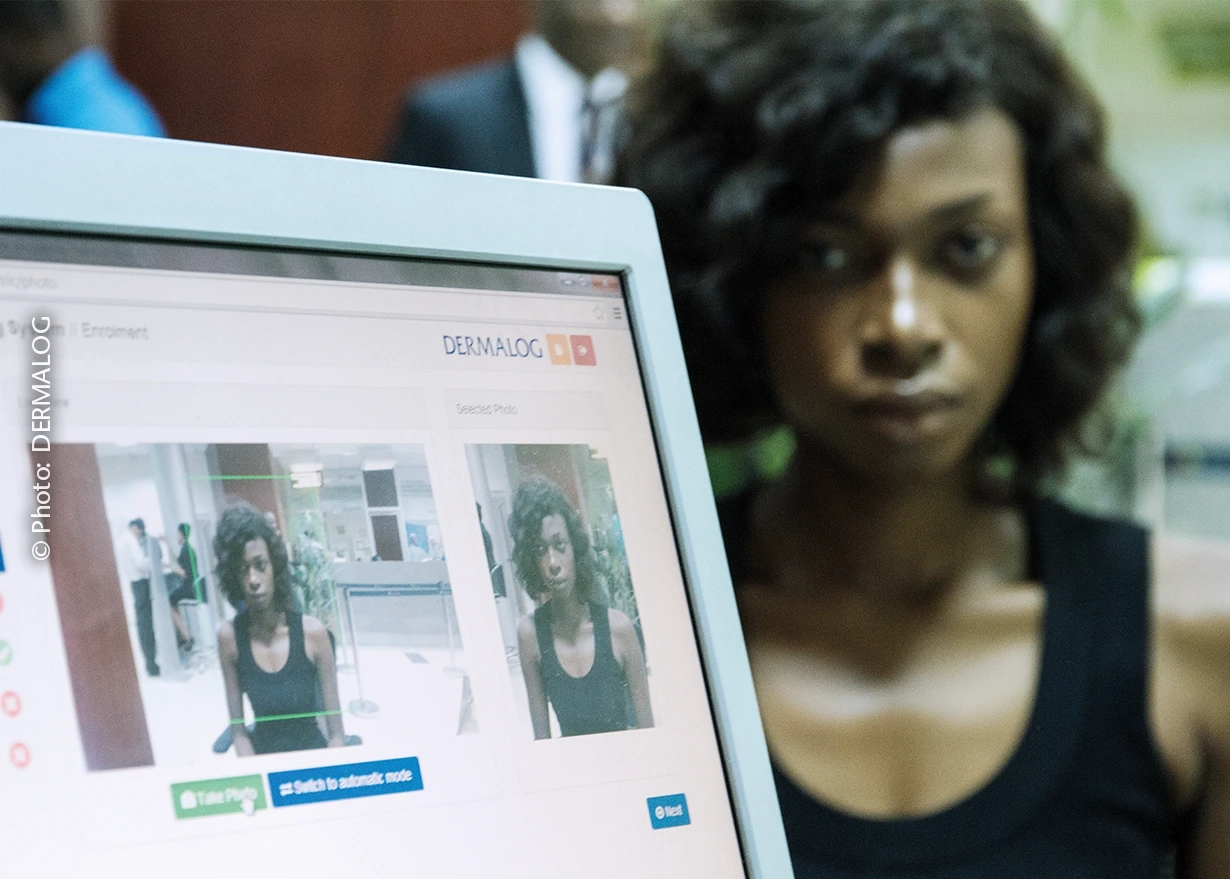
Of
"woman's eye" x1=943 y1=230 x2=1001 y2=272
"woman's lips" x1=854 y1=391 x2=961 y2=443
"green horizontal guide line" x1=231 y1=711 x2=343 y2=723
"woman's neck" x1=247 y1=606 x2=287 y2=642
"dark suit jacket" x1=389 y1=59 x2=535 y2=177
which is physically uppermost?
"dark suit jacket" x1=389 y1=59 x2=535 y2=177

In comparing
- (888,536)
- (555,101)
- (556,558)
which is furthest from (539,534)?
(555,101)

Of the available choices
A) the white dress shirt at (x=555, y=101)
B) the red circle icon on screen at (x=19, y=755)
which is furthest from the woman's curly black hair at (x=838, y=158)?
the red circle icon on screen at (x=19, y=755)

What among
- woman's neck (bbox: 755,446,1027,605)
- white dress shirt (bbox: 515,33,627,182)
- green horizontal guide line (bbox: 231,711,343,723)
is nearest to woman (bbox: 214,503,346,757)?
green horizontal guide line (bbox: 231,711,343,723)

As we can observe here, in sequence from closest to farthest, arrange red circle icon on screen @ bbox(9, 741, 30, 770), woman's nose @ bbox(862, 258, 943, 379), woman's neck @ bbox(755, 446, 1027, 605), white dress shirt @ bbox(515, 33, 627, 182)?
red circle icon on screen @ bbox(9, 741, 30, 770), woman's nose @ bbox(862, 258, 943, 379), woman's neck @ bbox(755, 446, 1027, 605), white dress shirt @ bbox(515, 33, 627, 182)

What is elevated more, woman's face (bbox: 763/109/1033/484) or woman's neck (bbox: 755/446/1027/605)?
woman's face (bbox: 763/109/1033/484)

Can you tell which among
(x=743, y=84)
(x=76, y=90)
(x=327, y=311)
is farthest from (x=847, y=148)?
(x=76, y=90)

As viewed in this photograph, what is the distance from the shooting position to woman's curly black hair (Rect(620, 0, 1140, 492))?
743 millimetres

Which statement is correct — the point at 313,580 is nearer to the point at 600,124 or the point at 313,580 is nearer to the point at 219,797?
the point at 219,797

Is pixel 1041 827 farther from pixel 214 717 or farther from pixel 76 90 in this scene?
pixel 76 90

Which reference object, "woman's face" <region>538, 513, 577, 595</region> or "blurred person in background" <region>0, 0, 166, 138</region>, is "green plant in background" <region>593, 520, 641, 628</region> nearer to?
"woman's face" <region>538, 513, 577, 595</region>

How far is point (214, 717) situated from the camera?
32 centimetres

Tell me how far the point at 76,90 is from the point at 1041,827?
87 cm

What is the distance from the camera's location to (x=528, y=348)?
390 millimetres

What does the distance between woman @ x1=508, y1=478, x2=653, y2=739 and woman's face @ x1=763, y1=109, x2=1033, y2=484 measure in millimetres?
358
